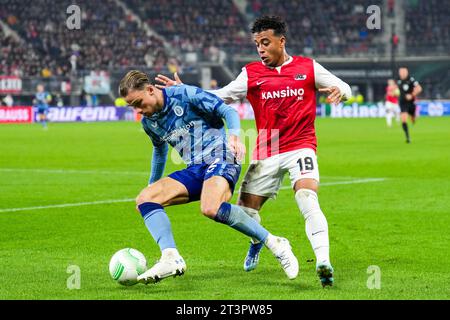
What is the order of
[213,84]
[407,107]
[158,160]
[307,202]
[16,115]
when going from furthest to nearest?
1. [213,84]
2. [16,115]
3. [407,107]
4. [158,160]
5. [307,202]

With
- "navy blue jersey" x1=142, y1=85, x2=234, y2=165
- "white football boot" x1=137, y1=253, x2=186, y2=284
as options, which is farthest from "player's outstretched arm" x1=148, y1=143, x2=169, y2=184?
"white football boot" x1=137, y1=253, x2=186, y2=284

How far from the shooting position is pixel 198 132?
862cm

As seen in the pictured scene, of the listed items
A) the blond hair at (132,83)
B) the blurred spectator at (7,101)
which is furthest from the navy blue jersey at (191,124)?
the blurred spectator at (7,101)

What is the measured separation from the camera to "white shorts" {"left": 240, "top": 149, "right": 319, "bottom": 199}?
8.51 metres

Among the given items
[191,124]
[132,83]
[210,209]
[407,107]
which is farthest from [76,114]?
[210,209]

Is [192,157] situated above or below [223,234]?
above

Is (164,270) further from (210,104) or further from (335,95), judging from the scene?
(335,95)

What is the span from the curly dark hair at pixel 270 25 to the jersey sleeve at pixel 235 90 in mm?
540

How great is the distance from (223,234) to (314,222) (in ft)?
11.7

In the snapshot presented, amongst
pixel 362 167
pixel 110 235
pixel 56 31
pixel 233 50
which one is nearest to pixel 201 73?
pixel 233 50

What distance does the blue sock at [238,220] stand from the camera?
8242 mm

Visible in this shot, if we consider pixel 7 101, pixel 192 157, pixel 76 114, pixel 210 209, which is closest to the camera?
pixel 210 209

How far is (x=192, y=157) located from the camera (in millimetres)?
8688

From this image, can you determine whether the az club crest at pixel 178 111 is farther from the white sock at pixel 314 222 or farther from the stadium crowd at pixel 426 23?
the stadium crowd at pixel 426 23
